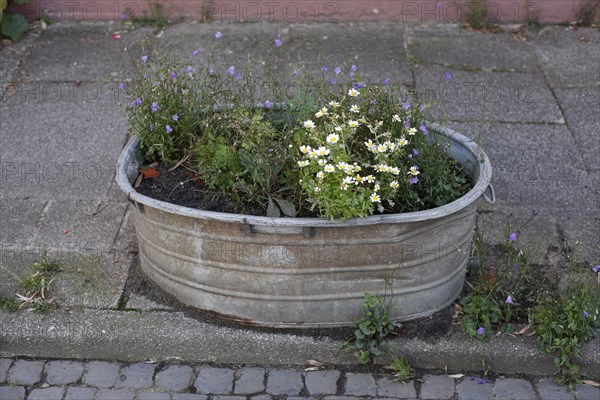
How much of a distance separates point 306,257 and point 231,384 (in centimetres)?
63

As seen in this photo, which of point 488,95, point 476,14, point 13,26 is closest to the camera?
point 488,95

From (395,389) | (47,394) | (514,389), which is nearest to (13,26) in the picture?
(47,394)

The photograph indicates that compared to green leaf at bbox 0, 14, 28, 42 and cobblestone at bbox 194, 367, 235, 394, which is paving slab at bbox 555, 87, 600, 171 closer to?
cobblestone at bbox 194, 367, 235, 394

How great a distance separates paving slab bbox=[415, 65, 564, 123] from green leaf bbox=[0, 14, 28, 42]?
2762mm

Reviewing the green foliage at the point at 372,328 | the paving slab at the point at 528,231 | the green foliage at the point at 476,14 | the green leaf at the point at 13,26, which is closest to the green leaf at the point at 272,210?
the green foliage at the point at 372,328

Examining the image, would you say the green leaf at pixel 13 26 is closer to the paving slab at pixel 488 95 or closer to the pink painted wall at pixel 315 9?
the pink painted wall at pixel 315 9

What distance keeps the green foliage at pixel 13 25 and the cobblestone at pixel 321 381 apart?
3.52m

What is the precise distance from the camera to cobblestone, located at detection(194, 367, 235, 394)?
11.3ft

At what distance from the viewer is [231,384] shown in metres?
3.46

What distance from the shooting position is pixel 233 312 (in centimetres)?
360

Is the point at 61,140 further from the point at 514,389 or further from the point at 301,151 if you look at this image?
the point at 514,389

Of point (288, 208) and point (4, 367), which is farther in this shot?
point (4, 367)

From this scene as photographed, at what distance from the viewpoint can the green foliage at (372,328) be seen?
11.4 feet

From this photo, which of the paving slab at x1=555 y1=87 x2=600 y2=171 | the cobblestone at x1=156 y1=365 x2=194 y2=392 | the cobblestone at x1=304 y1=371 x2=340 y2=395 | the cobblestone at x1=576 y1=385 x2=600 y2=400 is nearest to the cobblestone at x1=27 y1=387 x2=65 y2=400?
the cobblestone at x1=156 y1=365 x2=194 y2=392
